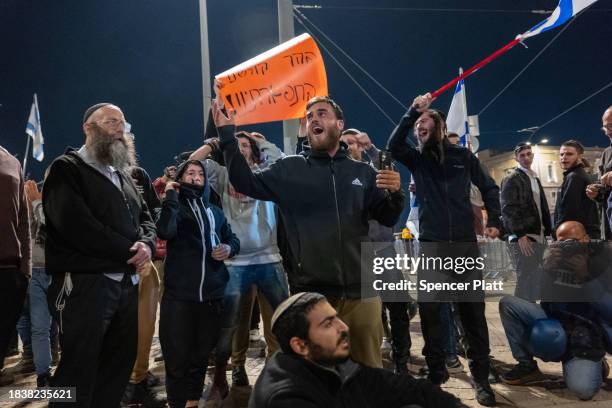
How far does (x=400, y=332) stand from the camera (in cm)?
452

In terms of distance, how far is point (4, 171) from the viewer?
3207 millimetres

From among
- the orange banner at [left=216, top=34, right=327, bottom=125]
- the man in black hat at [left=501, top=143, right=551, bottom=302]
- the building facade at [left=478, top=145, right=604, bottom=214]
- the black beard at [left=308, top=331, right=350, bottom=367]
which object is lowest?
the black beard at [left=308, top=331, right=350, bottom=367]

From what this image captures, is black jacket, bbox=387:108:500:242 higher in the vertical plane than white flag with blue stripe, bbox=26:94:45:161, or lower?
lower

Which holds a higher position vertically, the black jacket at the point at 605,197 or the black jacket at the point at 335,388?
the black jacket at the point at 605,197

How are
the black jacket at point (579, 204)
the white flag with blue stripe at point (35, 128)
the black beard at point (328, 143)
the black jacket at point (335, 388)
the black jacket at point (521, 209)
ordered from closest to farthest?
the black jacket at point (335, 388)
the black beard at point (328, 143)
the black jacket at point (521, 209)
the black jacket at point (579, 204)
the white flag with blue stripe at point (35, 128)

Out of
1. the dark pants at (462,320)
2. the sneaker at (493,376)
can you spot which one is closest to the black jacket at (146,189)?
the dark pants at (462,320)

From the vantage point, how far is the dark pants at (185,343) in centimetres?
346

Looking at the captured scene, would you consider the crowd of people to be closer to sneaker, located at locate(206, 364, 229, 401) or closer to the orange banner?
sneaker, located at locate(206, 364, 229, 401)

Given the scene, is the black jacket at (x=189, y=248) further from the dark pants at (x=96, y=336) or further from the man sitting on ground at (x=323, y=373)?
the man sitting on ground at (x=323, y=373)

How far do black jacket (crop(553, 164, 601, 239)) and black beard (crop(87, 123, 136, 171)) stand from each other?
5158 mm

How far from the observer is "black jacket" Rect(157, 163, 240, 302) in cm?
364

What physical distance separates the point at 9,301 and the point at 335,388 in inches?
88.9

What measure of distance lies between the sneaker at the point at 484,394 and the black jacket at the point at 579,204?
285cm

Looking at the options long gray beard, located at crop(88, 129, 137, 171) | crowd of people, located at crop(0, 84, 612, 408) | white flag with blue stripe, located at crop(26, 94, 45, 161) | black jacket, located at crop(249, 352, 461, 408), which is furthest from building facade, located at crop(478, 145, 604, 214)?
long gray beard, located at crop(88, 129, 137, 171)
